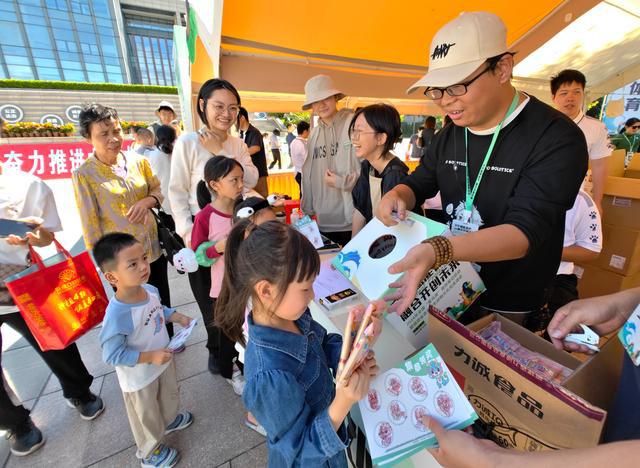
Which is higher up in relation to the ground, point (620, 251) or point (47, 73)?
point (47, 73)

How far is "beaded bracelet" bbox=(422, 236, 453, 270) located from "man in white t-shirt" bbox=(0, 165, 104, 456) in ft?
6.95

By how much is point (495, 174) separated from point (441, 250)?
0.53m

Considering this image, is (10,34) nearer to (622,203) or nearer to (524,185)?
(524,185)

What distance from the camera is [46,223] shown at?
1865 millimetres

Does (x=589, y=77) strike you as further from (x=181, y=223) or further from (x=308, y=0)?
(x=181, y=223)

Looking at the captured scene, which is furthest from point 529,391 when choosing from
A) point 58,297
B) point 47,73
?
point 47,73

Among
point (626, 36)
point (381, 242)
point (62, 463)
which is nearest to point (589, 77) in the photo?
point (626, 36)

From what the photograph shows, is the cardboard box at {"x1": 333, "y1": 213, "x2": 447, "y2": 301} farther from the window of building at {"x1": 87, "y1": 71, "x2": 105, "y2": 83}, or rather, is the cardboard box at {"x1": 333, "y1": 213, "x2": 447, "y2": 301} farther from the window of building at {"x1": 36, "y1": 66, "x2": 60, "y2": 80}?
the window of building at {"x1": 36, "y1": 66, "x2": 60, "y2": 80}

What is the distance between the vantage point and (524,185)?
113cm

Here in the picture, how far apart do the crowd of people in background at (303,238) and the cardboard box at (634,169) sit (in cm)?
210

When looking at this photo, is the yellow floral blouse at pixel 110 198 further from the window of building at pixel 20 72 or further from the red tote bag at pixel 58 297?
the window of building at pixel 20 72

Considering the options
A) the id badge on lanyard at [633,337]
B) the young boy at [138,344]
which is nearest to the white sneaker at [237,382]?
the young boy at [138,344]

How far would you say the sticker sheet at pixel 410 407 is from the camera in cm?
72

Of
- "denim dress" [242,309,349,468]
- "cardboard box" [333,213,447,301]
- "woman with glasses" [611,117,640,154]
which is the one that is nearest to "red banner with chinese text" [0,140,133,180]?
"cardboard box" [333,213,447,301]
